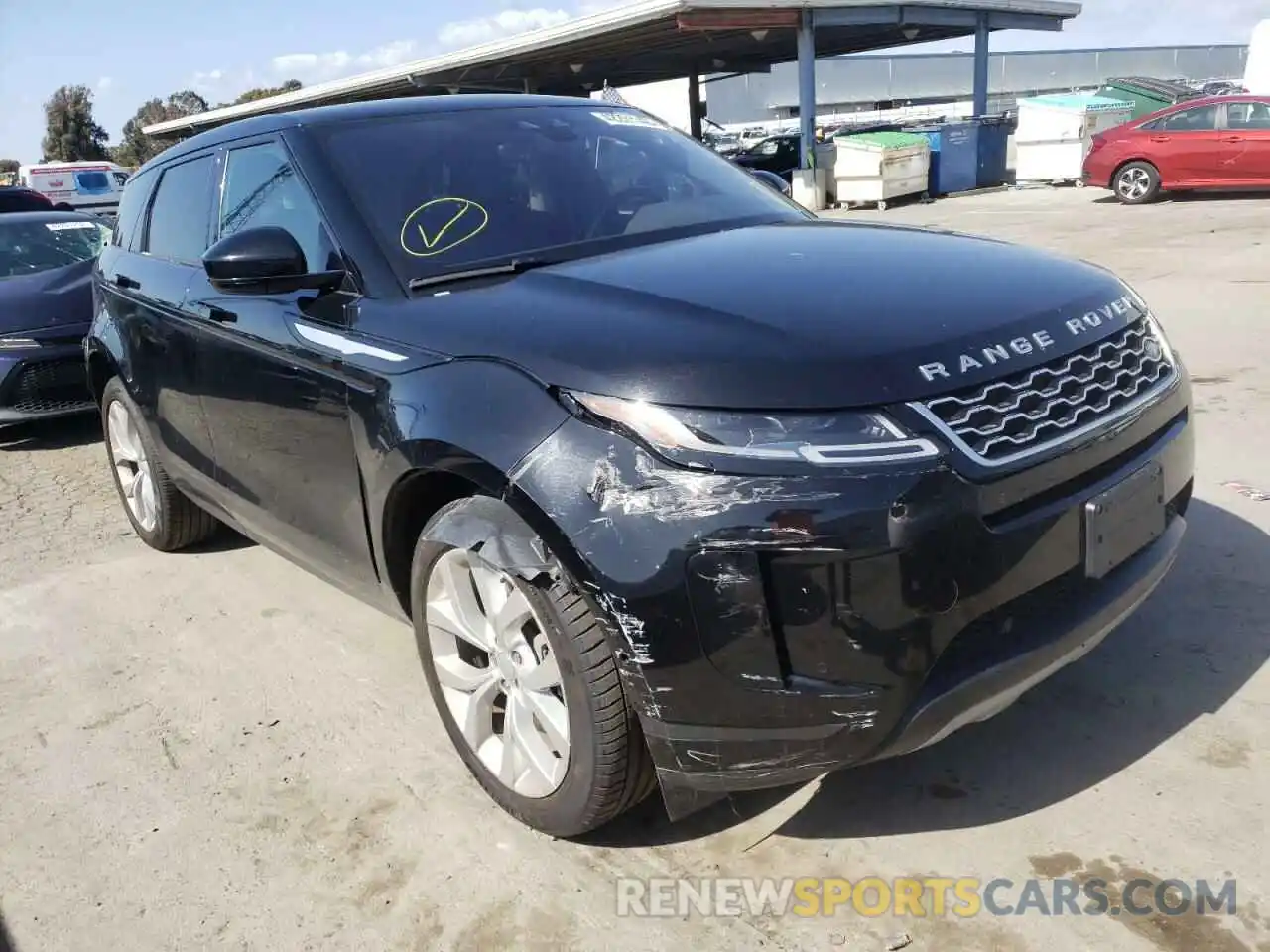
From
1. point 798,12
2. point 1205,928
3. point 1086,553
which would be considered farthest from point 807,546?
point 798,12

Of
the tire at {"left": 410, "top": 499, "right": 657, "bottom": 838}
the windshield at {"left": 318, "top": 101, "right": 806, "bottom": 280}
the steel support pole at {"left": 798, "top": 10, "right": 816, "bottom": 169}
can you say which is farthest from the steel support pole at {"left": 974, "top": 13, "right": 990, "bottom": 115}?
the tire at {"left": 410, "top": 499, "right": 657, "bottom": 838}

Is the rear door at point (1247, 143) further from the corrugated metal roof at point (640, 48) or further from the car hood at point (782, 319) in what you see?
the car hood at point (782, 319)

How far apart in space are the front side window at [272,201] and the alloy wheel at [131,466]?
1.45 m

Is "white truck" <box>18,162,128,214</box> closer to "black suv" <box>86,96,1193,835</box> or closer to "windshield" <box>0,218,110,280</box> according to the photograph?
"windshield" <box>0,218,110,280</box>

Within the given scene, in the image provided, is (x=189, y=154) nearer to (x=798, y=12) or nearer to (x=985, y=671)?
(x=985, y=671)

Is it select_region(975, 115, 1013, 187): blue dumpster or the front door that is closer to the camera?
the front door

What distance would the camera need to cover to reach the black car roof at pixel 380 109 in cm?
332

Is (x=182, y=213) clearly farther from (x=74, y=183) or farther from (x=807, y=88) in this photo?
(x=74, y=183)

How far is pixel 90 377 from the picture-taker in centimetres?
514

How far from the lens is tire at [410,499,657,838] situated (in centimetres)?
220

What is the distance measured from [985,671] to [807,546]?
48cm

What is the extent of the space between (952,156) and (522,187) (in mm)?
20146

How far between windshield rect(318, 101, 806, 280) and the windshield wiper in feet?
0.10

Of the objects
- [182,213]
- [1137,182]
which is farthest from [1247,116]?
[182,213]
